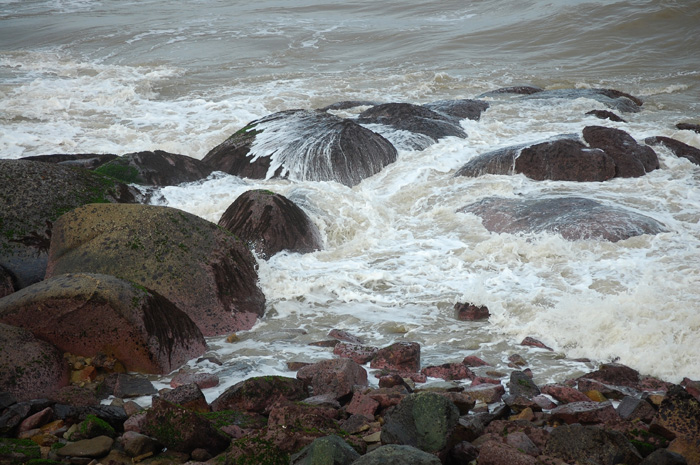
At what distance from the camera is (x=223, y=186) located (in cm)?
1032

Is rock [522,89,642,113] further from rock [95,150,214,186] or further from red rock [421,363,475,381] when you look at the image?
red rock [421,363,475,381]

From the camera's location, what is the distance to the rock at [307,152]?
35.1 ft

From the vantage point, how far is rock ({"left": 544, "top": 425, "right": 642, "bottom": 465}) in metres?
3.45

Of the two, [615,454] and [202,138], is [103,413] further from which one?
[202,138]

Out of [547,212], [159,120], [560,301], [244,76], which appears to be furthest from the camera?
[244,76]

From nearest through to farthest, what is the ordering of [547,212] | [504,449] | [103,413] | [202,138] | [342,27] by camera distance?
[504,449]
[103,413]
[547,212]
[202,138]
[342,27]

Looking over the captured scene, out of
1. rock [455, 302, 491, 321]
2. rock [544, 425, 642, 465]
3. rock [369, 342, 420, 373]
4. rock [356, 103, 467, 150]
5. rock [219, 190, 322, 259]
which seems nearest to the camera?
rock [544, 425, 642, 465]

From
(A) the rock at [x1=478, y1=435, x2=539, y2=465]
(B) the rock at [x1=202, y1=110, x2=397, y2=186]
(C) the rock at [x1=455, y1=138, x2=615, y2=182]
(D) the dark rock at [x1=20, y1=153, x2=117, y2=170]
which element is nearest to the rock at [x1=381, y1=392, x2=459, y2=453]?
(A) the rock at [x1=478, y1=435, x2=539, y2=465]

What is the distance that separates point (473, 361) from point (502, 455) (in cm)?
216

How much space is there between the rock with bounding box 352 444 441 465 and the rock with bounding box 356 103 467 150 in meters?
9.19

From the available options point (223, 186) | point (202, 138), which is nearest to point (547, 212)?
point (223, 186)

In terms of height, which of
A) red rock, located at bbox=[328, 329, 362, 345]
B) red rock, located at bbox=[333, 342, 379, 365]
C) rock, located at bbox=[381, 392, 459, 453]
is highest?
rock, located at bbox=[381, 392, 459, 453]

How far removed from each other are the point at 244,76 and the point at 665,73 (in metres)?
13.0

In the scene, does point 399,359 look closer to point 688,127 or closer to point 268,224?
point 268,224
